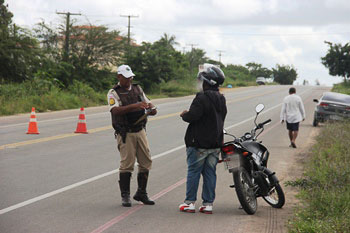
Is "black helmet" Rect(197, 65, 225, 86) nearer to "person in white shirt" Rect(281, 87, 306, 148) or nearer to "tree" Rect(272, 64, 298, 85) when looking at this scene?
"person in white shirt" Rect(281, 87, 306, 148)

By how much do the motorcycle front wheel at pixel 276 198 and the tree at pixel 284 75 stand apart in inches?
4809

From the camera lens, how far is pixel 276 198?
26.4ft

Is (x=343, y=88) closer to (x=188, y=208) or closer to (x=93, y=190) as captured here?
(x=93, y=190)

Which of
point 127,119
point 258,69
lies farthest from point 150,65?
point 258,69

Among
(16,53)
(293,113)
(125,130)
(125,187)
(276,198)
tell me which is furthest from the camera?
(16,53)

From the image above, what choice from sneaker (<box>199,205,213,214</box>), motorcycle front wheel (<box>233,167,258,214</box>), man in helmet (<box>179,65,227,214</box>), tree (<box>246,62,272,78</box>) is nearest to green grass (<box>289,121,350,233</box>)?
motorcycle front wheel (<box>233,167,258,214</box>)

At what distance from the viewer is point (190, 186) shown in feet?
24.5

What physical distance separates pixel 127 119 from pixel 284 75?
406ft

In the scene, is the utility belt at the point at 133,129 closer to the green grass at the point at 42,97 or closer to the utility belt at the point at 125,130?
the utility belt at the point at 125,130

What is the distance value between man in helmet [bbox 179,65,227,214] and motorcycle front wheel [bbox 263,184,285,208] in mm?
922

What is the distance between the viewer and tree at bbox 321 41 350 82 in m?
60.0

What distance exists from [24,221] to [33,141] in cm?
800

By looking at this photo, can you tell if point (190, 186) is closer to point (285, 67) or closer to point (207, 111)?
point (207, 111)

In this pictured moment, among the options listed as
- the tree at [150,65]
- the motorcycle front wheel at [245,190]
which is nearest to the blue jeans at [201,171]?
the motorcycle front wheel at [245,190]
